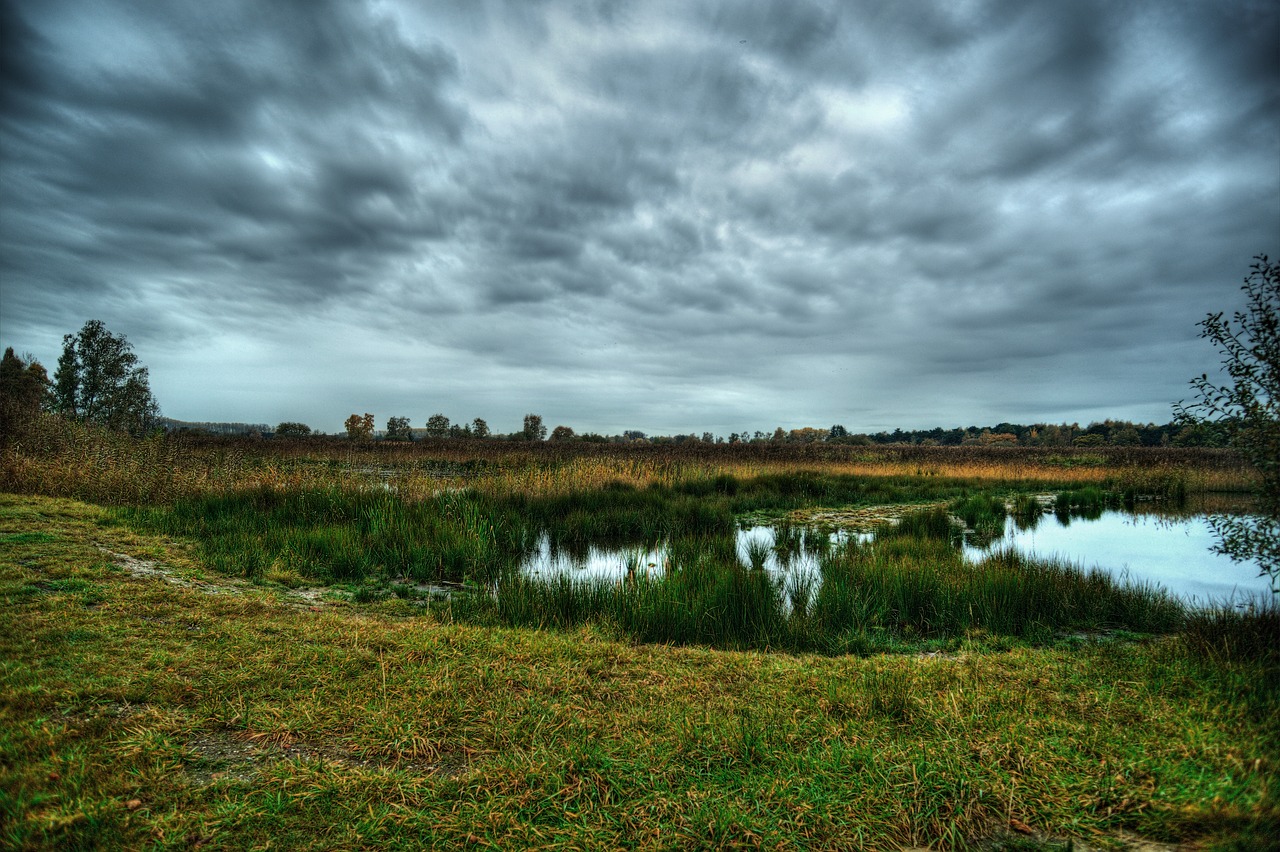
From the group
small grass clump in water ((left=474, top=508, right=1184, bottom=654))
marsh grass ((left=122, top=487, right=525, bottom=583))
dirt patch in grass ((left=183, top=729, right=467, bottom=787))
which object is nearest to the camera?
dirt patch in grass ((left=183, top=729, right=467, bottom=787))

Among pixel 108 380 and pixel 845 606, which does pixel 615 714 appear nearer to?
pixel 845 606

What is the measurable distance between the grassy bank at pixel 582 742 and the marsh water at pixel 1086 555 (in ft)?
12.5

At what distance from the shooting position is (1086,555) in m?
11.1

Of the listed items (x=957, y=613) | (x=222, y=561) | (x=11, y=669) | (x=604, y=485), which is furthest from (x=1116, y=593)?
(x=604, y=485)

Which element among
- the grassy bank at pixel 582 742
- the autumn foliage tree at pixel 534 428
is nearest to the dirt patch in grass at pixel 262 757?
the grassy bank at pixel 582 742

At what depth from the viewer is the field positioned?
7.20 ft

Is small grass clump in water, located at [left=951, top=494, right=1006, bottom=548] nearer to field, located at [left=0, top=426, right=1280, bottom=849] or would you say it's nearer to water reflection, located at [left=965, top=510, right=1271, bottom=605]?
water reflection, located at [left=965, top=510, right=1271, bottom=605]

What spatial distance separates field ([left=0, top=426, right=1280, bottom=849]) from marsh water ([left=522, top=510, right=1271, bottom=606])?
6.49 ft

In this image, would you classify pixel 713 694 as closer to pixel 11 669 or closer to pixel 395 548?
pixel 11 669

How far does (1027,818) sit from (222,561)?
8355mm

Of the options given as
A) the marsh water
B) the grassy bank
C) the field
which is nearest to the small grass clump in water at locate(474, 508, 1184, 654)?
the field

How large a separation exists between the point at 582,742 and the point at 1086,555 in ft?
41.7

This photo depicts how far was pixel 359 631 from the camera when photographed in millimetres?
4195

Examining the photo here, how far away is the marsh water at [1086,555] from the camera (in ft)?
28.1
